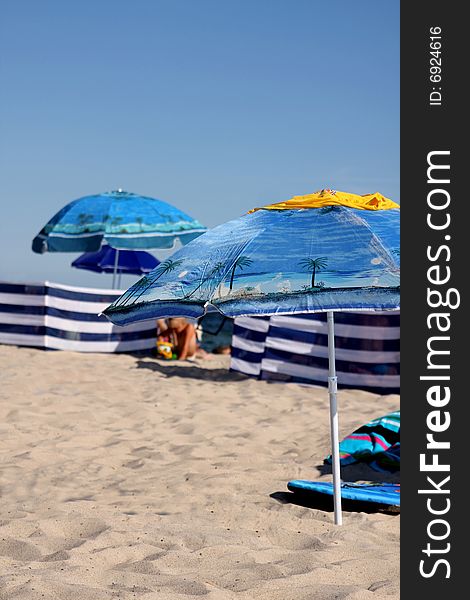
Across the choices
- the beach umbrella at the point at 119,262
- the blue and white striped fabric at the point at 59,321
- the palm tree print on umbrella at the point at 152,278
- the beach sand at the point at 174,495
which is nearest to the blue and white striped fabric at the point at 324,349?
the beach sand at the point at 174,495

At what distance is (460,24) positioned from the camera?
148 inches

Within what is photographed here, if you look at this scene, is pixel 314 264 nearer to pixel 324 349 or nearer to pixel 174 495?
pixel 174 495

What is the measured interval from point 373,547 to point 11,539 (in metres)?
1.97

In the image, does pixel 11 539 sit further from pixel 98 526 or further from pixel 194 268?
pixel 194 268

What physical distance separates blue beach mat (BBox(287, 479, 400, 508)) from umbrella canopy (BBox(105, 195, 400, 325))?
5.87 ft

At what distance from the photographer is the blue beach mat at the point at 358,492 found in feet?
18.0

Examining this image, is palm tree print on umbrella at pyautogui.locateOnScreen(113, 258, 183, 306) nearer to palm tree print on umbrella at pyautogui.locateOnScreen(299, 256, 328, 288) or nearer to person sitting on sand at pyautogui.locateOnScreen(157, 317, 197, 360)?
palm tree print on umbrella at pyautogui.locateOnScreen(299, 256, 328, 288)

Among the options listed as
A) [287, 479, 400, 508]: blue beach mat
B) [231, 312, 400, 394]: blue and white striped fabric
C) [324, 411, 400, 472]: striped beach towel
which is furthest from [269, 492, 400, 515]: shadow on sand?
[231, 312, 400, 394]: blue and white striped fabric

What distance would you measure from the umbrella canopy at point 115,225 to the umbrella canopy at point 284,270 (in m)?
9.88

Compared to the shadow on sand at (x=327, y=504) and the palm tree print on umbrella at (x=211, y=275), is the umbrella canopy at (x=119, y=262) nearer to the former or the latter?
the shadow on sand at (x=327, y=504)

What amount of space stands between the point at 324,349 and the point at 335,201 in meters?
6.61

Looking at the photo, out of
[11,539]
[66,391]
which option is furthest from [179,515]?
[66,391]

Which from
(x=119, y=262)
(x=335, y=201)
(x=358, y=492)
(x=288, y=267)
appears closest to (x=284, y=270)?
(x=288, y=267)

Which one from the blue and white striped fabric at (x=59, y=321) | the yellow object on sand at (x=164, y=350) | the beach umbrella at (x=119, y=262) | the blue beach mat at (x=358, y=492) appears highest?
the beach umbrella at (x=119, y=262)
